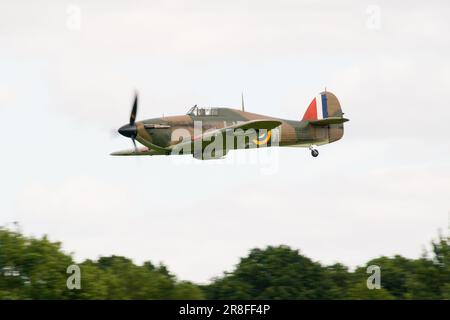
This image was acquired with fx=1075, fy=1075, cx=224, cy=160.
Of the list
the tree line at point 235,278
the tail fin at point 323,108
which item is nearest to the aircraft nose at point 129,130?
the tail fin at point 323,108

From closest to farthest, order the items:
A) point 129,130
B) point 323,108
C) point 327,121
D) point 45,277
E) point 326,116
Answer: point 129,130, point 327,121, point 326,116, point 323,108, point 45,277

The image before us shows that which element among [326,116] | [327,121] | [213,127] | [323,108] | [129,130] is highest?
[323,108]

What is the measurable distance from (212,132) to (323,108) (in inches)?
252

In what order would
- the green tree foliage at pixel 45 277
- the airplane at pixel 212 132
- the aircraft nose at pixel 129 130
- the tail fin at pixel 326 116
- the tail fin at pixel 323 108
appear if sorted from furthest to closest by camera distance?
the green tree foliage at pixel 45 277 < the tail fin at pixel 323 108 < the tail fin at pixel 326 116 < the airplane at pixel 212 132 < the aircraft nose at pixel 129 130

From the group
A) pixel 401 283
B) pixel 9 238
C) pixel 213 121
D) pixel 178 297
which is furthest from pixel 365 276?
pixel 213 121

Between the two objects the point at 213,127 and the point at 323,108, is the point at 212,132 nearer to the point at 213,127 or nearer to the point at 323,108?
the point at 213,127

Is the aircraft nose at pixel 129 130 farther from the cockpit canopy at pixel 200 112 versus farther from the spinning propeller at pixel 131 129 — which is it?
the cockpit canopy at pixel 200 112

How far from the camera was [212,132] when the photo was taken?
124 ft

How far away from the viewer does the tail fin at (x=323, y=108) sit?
42.0 metres

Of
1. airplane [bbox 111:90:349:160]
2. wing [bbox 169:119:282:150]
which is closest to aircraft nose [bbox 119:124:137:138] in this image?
airplane [bbox 111:90:349:160]

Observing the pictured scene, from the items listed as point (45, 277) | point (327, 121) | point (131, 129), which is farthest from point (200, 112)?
point (45, 277)

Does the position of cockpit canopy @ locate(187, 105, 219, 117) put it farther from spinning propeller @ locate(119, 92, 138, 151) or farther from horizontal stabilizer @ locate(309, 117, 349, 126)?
horizontal stabilizer @ locate(309, 117, 349, 126)
